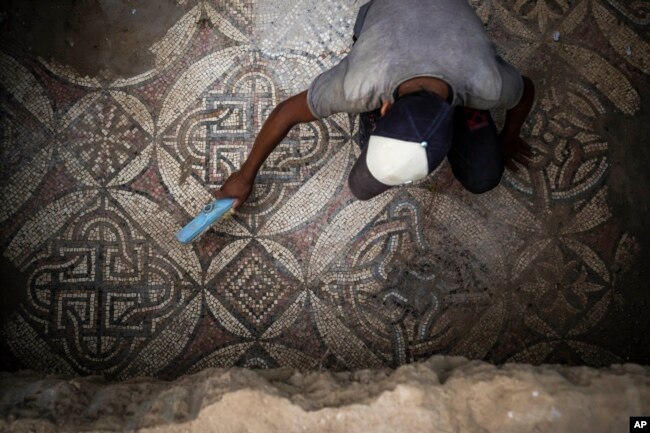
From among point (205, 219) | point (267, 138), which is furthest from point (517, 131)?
point (205, 219)

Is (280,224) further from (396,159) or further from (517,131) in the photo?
(517,131)

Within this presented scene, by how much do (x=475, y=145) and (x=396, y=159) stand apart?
1.83 ft

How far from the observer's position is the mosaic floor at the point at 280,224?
5.59ft

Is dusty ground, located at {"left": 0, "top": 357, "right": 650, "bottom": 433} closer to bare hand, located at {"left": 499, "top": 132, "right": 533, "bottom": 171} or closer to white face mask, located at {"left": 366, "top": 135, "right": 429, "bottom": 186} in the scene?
white face mask, located at {"left": 366, "top": 135, "right": 429, "bottom": 186}

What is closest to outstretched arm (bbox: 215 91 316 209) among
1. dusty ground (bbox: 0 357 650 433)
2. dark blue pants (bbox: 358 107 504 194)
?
dark blue pants (bbox: 358 107 504 194)

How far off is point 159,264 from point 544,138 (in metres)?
1.41

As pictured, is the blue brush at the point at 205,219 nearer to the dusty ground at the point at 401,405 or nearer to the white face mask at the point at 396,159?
the dusty ground at the point at 401,405

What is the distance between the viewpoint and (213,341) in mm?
1691

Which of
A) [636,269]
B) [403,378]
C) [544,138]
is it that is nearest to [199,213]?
[403,378]

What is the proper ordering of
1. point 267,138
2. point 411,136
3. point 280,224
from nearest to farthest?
point 411,136 → point 267,138 → point 280,224

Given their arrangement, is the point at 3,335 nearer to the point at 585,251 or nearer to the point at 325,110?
the point at 325,110

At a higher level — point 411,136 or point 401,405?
point 411,136

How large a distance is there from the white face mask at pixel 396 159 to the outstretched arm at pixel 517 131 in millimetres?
612

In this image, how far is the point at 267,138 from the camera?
1489 millimetres
